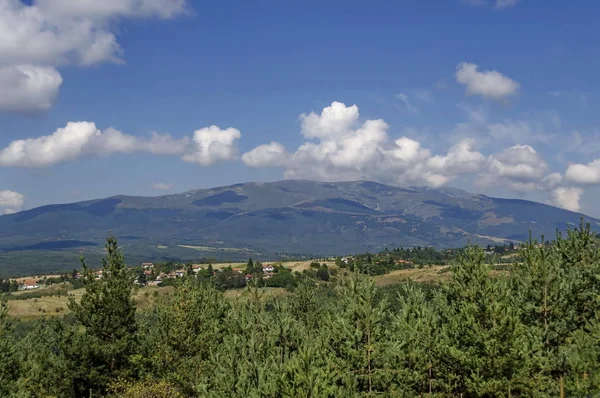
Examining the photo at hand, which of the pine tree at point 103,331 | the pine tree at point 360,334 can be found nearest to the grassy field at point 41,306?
the pine tree at point 103,331

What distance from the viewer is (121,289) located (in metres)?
42.8

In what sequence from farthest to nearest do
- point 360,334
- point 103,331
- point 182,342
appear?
1. point 182,342
2. point 103,331
3. point 360,334

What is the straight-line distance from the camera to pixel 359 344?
108ft

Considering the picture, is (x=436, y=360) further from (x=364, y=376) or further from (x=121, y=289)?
(x=121, y=289)

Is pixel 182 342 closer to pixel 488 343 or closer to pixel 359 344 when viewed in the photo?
pixel 359 344

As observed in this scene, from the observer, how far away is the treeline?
31.2m

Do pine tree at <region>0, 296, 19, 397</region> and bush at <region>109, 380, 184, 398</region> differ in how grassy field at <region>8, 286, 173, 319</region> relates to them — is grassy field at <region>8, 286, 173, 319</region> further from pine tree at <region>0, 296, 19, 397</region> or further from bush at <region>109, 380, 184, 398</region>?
pine tree at <region>0, 296, 19, 397</region>

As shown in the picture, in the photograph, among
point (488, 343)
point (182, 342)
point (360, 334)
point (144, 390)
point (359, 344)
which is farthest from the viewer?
point (182, 342)

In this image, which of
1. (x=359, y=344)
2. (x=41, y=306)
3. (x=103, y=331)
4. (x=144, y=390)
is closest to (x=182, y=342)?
(x=103, y=331)

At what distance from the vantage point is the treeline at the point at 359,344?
102 feet

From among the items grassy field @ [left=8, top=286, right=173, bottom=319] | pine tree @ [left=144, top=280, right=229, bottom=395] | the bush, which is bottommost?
grassy field @ [left=8, top=286, right=173, bottom=319]

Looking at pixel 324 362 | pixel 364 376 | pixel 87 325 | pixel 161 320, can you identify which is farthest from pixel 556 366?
pixel 87 325

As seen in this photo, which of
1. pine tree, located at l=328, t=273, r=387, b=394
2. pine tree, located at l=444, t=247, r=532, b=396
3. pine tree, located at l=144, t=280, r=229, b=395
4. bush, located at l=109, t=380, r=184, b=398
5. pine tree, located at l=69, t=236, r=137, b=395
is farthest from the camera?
pine tree, located at l=144, t=280, r=229, b=395

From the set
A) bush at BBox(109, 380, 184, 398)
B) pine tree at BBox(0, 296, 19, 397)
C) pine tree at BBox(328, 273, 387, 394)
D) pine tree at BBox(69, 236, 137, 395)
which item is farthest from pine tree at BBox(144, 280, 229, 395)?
pine tree at BBox(328, 273, 387, 394)
